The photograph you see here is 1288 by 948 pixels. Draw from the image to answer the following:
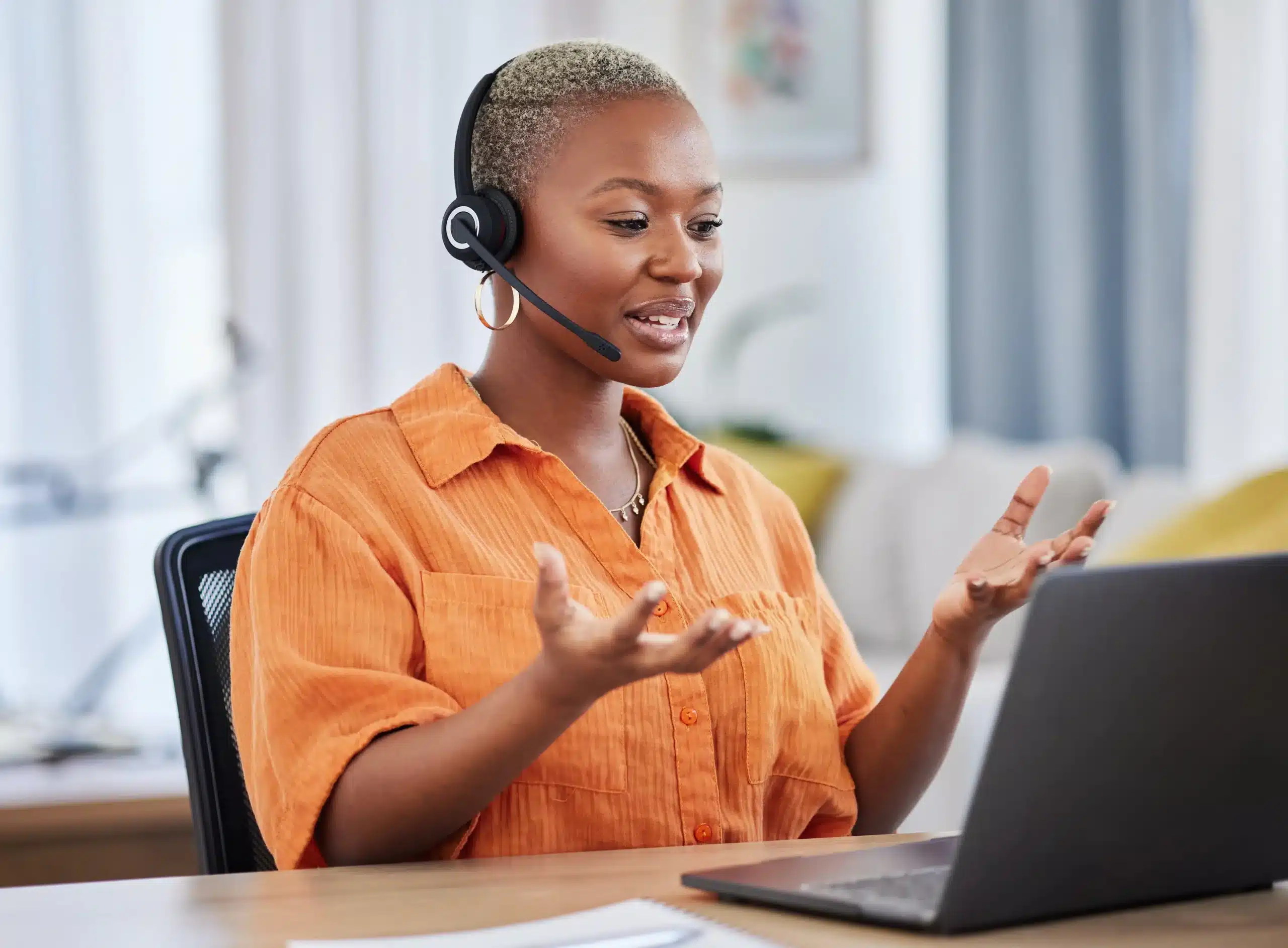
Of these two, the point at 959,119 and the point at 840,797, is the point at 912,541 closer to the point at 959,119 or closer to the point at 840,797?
the point at 959,119

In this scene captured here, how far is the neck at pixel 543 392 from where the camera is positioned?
1232mm

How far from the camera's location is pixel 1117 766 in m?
0.75

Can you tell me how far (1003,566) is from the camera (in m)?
1.08

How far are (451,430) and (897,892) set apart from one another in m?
0.51

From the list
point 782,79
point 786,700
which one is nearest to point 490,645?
point 786,700

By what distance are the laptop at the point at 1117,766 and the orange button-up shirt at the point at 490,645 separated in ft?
0.82

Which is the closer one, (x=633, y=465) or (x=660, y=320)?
(x=660, y=320)

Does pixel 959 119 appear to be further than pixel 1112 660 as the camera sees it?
Yes

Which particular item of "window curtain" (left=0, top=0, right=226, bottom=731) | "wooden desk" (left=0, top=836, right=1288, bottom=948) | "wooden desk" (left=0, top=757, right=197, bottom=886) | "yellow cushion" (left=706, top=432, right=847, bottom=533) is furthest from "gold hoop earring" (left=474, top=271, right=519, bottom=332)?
"yellow cushion" (left=706, top=432, right=847, bottom=533)

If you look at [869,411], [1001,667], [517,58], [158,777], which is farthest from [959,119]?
[517,58]

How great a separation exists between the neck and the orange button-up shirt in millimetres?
52

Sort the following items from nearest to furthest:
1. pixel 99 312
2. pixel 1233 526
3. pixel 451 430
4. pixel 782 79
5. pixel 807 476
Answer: pixel 451 430
pixel 1233 526
pixel 99 312
pixel 807 476
pixel 782 79

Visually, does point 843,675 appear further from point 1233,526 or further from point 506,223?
point 1233,526

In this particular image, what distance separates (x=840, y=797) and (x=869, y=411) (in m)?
2.99
